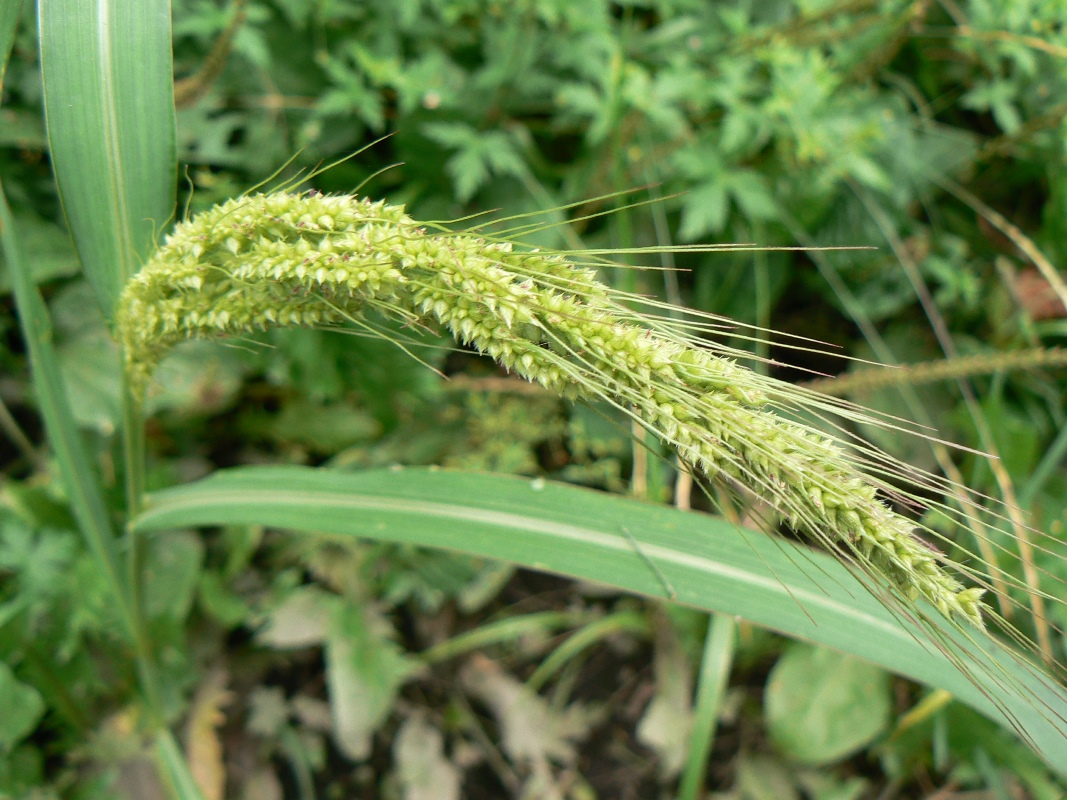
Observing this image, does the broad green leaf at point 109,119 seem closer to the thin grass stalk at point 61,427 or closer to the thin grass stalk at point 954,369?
the thin grass stalk at point 61,427

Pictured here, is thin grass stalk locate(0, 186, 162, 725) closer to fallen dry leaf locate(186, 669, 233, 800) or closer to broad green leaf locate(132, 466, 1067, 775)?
broad green leaf locate(132, 466, 1067, 775)

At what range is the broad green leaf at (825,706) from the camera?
6.64ft

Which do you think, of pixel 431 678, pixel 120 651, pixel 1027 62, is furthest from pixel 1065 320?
pixel 120 651

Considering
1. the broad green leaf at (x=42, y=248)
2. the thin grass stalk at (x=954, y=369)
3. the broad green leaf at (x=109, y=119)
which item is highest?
the broad green leaf at (x=109, y=119)

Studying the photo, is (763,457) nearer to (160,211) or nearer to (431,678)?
(160,211)

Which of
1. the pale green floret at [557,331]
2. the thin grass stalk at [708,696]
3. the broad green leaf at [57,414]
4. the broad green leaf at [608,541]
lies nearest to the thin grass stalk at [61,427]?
the broad green leaf at [57,414]

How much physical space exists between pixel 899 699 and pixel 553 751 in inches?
45.5

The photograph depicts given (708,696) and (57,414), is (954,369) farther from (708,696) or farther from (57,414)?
(57,414)

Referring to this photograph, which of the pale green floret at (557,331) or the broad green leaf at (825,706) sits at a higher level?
the pale green floret at (557,331)

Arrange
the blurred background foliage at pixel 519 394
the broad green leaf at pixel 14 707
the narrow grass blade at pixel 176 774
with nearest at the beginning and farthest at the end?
the broad green leaf at pixel 14 707
the narrow grass blade at pixel 176 774
the blurred background foliage at pixel 519 394

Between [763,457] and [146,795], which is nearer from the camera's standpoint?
[763,457]

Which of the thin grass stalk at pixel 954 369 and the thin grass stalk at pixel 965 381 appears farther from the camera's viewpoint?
the thin grass stalk at pixel 965 381

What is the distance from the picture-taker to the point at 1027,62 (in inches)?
78.3

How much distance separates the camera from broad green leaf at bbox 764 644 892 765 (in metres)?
2.02
